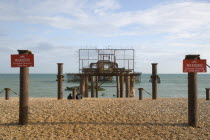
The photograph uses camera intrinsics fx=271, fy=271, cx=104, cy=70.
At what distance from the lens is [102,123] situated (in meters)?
7.93

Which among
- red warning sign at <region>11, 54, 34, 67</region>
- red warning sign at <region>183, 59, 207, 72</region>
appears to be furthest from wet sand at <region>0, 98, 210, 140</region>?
red warning sign at <region>11, 54, 34, 67</region>

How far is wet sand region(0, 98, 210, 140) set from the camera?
275 inches

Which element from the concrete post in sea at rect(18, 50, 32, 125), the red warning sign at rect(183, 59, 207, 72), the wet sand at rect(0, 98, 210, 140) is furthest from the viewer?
the concrete post in sea at rect(18, 50, 32, 125)

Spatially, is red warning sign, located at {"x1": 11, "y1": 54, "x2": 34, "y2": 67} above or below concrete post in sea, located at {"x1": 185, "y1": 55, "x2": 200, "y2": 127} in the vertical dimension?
above

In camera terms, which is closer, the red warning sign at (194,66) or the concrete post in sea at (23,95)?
the red warning sign at (194,66)

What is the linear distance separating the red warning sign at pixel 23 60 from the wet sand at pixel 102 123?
1.74 metres

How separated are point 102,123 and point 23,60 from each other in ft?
9.67

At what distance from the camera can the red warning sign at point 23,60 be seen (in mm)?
7883

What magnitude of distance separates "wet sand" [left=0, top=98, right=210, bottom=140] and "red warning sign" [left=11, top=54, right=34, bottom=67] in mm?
1736

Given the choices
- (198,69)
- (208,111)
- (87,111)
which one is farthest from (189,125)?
(87,111)

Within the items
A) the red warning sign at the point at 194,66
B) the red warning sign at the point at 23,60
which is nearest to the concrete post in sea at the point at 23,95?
the red warning sign at the point at 23,60

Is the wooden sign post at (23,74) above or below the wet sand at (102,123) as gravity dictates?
above

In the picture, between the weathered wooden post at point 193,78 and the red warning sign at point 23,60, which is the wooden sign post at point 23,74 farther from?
the weathered wooden post at point 193,78

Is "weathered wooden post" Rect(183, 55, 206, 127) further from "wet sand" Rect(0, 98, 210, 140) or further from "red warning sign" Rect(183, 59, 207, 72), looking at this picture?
"wet sand" Rect(0, 98, 210, 140)
